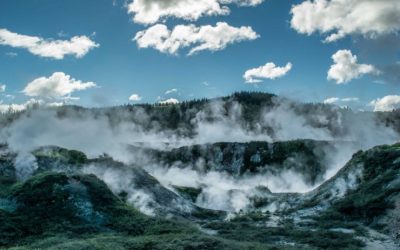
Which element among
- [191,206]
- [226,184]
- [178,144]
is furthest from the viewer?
[178,144]

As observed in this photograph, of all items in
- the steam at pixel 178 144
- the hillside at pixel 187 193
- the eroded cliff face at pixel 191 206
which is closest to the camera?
the hillside at pixel 187 193

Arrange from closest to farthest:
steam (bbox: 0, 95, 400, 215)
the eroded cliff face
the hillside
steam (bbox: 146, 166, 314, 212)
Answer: the hillside, the eroded cliff face, steam (bbox: 0, 95, 400, 215), steam (bbox: 146, 166, 314, 212)

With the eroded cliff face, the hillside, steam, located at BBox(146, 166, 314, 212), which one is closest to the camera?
the hillside

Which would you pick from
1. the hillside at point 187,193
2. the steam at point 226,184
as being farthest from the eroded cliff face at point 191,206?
the steam at point 226,184

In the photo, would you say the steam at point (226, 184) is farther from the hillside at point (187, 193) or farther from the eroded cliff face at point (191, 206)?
the eroded cliff face at point (191, 206)

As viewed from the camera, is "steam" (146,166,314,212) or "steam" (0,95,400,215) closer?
"steam" (0,95,400,215)

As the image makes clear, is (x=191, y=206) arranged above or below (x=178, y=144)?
below

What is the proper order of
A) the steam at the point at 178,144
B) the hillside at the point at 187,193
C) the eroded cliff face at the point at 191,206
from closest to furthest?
the hillside at the point at 187,193, the eroded cliff face at the point at 191,206, the steam at the point at 178,144

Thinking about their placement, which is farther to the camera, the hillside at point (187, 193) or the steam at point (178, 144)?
the steam at point (178, 144)

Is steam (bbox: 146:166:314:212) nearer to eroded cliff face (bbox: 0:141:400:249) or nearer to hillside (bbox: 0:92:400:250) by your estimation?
hillside (bbox: 0:92:400:250)

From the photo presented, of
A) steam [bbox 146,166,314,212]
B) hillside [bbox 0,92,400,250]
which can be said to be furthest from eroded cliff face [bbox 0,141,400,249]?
steam [bbox 146,166,314,212]

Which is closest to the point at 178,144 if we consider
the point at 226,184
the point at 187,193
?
the point at 226,184

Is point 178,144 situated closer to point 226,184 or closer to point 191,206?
point 226,184

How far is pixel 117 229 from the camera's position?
40.2 meters
